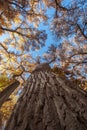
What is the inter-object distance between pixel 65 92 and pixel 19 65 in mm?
12600

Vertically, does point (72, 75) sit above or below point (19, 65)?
below

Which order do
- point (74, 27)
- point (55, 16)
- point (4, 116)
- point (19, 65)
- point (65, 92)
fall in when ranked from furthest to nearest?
point (19, 65) < point (4, 116) < point (55, 16) < point (74, 27) < point (65, 92)

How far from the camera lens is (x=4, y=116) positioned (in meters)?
14.1

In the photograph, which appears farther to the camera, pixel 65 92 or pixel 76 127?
pixel 65 92

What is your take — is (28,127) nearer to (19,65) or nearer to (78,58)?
(78,58)

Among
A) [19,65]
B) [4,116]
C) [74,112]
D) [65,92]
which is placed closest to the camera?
[74,112]

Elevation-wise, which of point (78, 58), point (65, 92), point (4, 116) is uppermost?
point (65, 92)

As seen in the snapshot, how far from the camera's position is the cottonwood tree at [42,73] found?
204 centimetres

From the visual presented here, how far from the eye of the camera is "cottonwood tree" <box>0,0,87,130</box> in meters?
2.04

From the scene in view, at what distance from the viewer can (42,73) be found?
5.91 m

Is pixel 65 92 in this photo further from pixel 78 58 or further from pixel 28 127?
pixel 78 58

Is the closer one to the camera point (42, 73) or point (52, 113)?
point (52, 113)

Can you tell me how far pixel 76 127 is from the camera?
172 centimetres

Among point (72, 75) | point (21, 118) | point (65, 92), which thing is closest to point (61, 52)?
point (72, 75)
